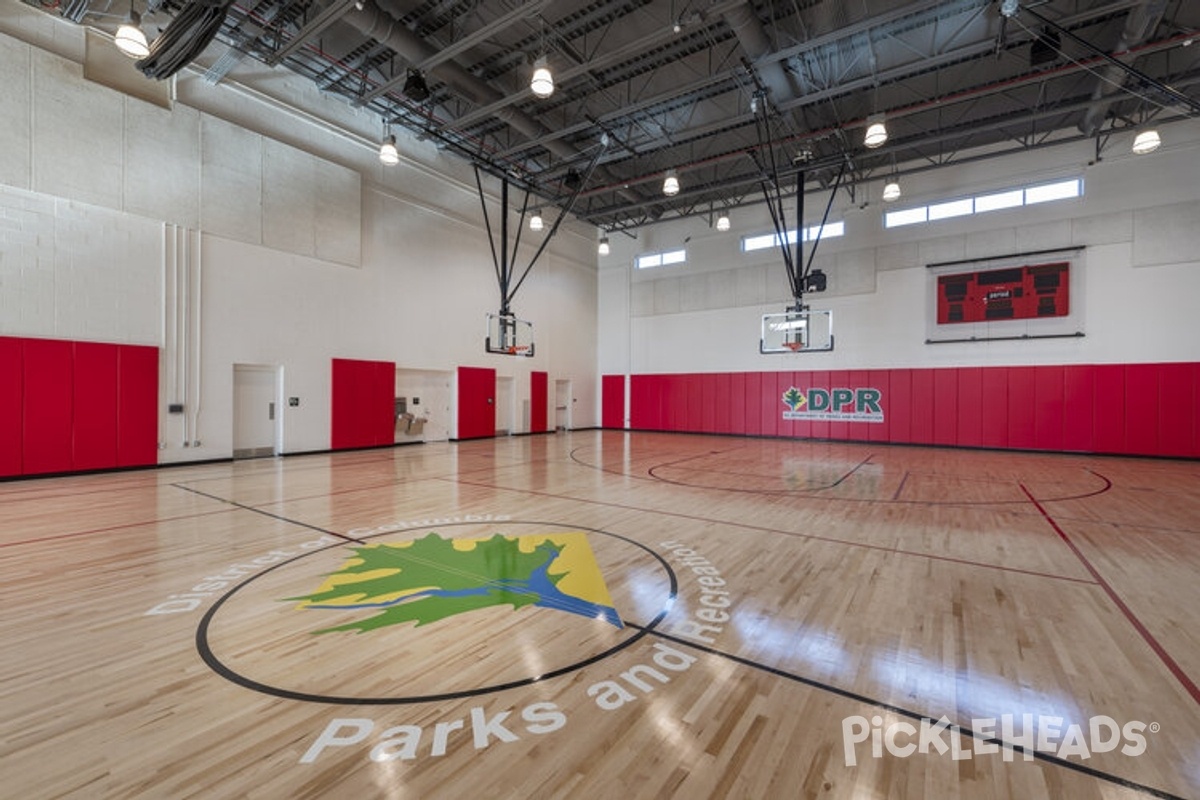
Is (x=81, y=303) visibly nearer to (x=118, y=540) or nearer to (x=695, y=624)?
(x=118, y=540)

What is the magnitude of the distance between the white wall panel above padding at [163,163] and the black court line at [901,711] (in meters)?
11.8

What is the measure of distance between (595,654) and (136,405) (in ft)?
35.9

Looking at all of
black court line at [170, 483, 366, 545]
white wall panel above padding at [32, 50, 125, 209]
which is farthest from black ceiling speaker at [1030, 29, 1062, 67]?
white wall panel above padding at [32, 50, 125, 209]

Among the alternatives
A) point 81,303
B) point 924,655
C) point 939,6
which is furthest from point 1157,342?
point 81,303

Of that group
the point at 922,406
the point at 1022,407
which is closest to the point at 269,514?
the point at 922,406

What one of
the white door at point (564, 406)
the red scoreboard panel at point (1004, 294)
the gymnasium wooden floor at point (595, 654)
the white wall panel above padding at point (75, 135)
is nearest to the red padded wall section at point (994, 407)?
the red scoreboard panel at point (1004, 294)

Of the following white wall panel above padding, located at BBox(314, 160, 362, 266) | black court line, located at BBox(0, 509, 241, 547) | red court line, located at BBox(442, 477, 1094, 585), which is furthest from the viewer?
white wall panel above padding, located at BBox(314, 160, 362, 266)

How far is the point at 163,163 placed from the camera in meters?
9.55

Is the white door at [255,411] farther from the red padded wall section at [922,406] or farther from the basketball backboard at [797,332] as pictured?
the red padded wall section at [922,406]

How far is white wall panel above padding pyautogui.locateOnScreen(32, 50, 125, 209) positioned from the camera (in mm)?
8320

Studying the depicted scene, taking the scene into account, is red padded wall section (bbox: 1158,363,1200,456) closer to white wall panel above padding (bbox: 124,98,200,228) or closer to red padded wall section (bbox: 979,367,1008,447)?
red padded wall section (bbox: 979,367,1008,447)

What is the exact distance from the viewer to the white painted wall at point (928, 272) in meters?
12.0

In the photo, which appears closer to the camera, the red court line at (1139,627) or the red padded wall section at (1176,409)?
the red court line at (1139,627)

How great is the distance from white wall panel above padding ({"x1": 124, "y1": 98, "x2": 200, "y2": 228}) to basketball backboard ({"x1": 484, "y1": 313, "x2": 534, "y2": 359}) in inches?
278
